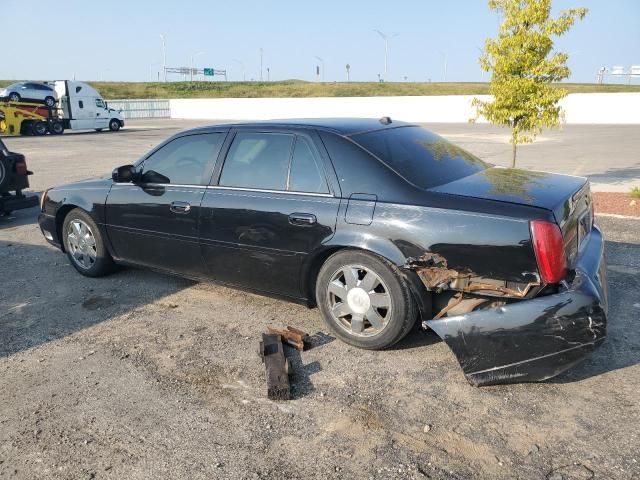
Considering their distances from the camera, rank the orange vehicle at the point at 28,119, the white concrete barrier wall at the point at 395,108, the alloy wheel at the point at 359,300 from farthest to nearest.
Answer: the white concrete barrier wall at the point at 395,108 → the orange vehicle at the point at 28,119 → the alloy wheel at the point at 359,300

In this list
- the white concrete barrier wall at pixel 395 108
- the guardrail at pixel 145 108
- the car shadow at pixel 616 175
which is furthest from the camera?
the guardrail at pixel 145 108

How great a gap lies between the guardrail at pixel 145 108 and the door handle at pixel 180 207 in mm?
47514

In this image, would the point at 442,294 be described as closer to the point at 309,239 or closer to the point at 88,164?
the point at 309,239

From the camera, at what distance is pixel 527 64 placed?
8.63 m

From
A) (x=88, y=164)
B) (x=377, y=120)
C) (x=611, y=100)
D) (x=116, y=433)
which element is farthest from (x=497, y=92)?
(x=611, y=100)

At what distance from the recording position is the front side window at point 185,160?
14.6 ft

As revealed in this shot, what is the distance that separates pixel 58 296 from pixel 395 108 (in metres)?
38.9

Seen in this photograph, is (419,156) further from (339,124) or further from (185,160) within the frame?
(185,160)

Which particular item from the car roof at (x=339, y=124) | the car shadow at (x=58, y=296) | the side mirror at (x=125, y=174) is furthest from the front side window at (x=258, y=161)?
the car shadow at (x=58, y=296)

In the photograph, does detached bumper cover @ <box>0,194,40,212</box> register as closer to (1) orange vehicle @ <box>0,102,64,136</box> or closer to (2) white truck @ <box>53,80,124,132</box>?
(1) orange vehicle @ <box>0,102,64,136</box>

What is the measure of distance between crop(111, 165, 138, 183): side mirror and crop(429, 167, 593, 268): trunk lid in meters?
2.76

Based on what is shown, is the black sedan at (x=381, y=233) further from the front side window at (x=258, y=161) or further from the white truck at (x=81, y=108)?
the white truck at (x=81, y=108)

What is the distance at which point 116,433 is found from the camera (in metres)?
2.89

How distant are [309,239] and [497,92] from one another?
652 centimetres
